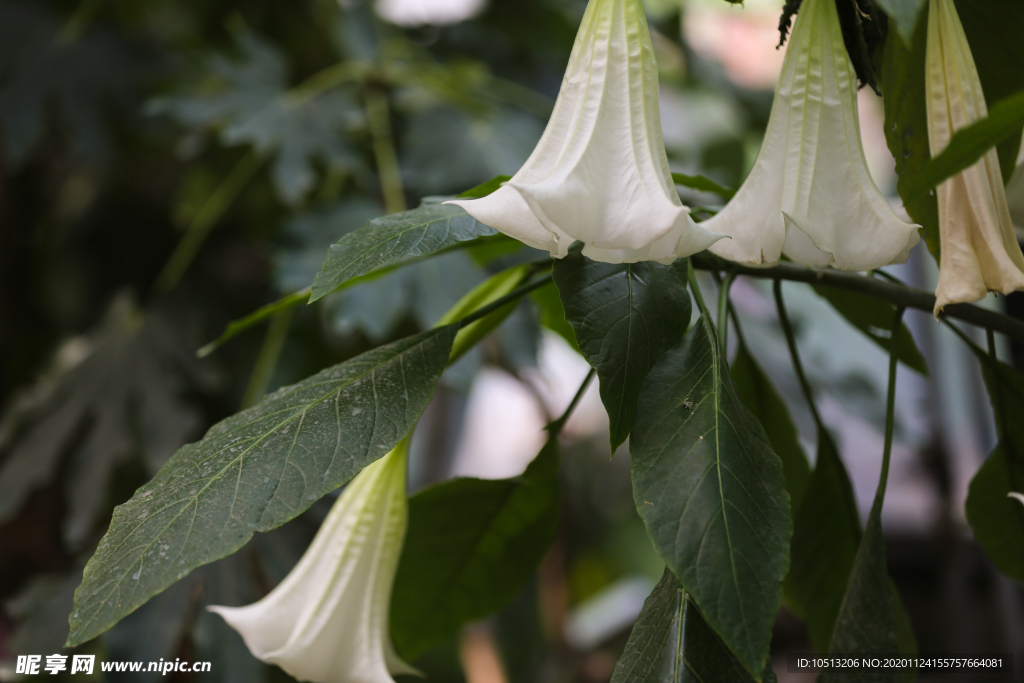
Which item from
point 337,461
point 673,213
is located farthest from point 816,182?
point 337,461

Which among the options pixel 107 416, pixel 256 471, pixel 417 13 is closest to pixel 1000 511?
pixel 256 471

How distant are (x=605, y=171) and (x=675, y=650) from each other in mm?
177

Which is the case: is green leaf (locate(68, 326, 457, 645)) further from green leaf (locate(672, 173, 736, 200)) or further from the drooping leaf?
the drooping leaf

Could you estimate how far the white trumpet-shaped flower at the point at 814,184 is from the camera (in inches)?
9.3

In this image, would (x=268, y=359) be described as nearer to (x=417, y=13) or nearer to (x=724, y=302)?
(x=724, y=302)

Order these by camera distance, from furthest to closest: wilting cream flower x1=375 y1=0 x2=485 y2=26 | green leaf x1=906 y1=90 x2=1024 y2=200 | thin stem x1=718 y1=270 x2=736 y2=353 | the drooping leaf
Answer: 1. wilting cream flower x1=375 y1=0 x2=485 y2=26
2. the drooping leaf
3. thin stem x1=718 y1=270 x2=736 y2=353
4. green leaf x1=906 y1=90 x2=1024 y2=200

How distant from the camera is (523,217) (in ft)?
0.74

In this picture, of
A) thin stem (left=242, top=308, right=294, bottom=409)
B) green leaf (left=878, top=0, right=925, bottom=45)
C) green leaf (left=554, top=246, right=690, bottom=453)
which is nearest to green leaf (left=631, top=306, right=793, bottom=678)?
green leaf (left=554, top=246, right=690, bottom=453)

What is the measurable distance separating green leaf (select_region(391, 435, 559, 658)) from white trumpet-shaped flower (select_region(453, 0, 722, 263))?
0.19m

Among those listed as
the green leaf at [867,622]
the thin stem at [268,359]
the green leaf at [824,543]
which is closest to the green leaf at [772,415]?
the green leaf at [824,543]

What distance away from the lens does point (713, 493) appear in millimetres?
234

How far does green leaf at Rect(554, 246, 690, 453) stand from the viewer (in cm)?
25

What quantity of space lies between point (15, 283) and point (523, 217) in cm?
92

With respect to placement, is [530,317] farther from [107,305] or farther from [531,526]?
[107,305]
